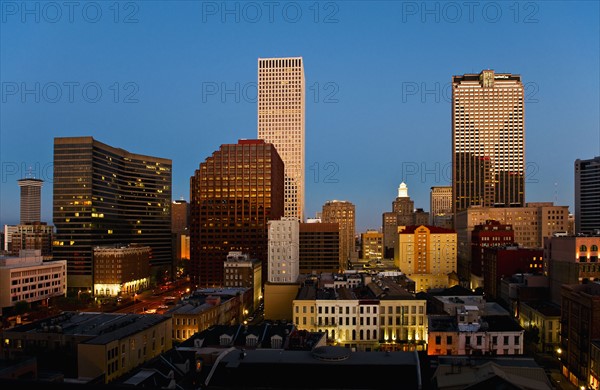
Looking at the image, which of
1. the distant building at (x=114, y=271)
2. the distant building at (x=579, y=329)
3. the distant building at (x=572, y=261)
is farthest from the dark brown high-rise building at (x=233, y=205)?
the distant building at (x=579, y=329)

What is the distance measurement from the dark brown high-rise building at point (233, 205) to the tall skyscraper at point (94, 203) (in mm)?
28526

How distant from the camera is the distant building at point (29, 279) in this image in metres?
98.9

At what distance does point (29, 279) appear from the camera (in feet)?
346

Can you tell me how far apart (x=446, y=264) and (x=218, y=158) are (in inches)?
2908

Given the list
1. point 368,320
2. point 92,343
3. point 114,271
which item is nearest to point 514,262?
point 368,320

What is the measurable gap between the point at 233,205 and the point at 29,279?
55.7 metres

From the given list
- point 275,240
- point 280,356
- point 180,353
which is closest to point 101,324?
point 180,353

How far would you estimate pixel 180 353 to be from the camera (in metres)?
46.0

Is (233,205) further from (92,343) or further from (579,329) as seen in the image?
(579,329)

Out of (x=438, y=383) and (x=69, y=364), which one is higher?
(x=438, y=383)

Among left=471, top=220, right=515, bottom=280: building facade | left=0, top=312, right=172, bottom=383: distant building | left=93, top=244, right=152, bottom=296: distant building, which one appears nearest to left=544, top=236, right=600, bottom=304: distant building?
left=471, top=220, right=515, bottom=280: building facade

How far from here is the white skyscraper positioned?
111 meters

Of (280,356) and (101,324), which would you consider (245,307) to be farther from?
(280,356)

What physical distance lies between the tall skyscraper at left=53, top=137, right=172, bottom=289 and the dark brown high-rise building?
1123 inches
